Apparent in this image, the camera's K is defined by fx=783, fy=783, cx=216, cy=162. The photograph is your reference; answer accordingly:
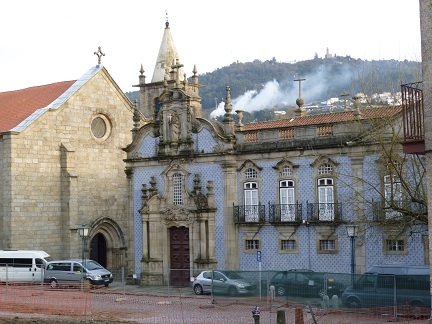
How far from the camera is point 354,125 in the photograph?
106ft

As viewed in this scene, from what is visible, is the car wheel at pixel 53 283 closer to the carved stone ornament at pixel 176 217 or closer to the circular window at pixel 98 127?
the carved stone ornament at pixel 176 217

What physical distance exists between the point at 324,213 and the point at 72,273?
12.4 m

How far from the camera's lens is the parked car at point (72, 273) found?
3700 cm

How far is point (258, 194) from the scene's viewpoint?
35469mm

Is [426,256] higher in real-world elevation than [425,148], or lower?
lower

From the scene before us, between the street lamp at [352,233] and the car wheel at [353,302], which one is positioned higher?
the street lamp at [352,233]

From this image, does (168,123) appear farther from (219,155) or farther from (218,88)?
→ (218,88)

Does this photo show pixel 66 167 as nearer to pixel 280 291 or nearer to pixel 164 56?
pixel 164 56

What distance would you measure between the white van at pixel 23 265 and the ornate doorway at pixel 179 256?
6473 millimetres

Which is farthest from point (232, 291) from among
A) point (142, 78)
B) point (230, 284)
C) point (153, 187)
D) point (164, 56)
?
point (142, 78)

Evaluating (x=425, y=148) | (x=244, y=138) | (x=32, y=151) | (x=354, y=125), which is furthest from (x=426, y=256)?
(x=32, y=151)

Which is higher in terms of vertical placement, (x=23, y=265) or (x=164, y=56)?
(x=164, y=56)

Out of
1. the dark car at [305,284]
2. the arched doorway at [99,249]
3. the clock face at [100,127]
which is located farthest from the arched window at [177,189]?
the clock face at [100,127]

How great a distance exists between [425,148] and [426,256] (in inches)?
621
